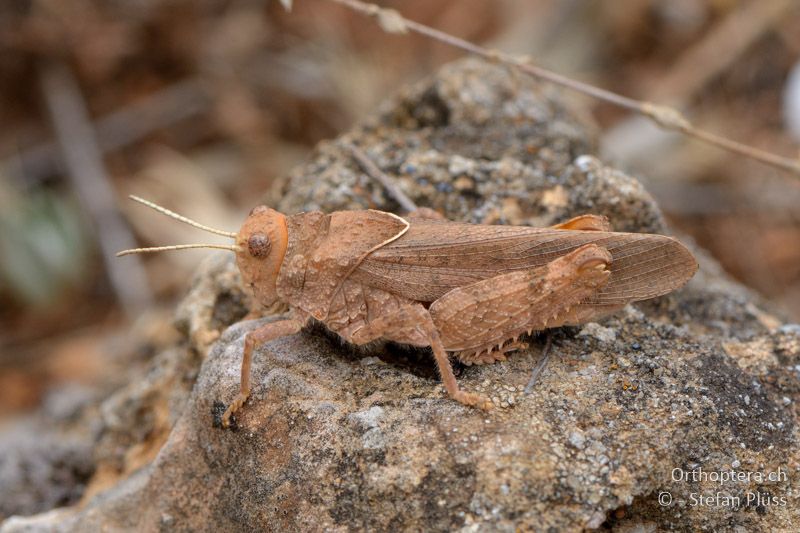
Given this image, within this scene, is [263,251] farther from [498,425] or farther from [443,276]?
[498,425]

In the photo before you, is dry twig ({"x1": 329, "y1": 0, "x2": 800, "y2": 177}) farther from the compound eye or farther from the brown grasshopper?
the compound eye

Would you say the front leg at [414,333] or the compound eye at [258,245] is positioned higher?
the compound eye at [258,245]

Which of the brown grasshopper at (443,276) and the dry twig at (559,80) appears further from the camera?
the dry twig at (559,80)

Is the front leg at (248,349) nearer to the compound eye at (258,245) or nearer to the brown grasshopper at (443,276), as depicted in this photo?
the brown grasshopper at (443,276)

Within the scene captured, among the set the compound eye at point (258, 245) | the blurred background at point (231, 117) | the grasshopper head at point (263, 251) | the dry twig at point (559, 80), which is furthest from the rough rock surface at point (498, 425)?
the blurred background at point (231, 117)

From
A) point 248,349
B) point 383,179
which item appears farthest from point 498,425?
point 383,179

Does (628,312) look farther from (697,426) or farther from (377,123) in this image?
(377,123)
